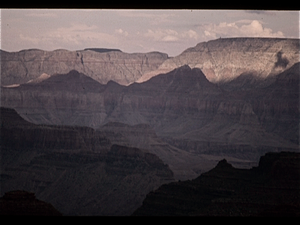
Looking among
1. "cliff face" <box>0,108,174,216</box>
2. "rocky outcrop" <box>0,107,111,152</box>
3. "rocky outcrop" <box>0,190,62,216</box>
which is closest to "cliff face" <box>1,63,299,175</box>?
"rocky outcrop" <box>0,107,111,152</box>

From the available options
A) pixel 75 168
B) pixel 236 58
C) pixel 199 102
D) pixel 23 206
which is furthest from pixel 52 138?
pixel 236 58

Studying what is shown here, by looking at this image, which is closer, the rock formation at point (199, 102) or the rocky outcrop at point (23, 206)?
the rocky outcrop at point (23, 206)

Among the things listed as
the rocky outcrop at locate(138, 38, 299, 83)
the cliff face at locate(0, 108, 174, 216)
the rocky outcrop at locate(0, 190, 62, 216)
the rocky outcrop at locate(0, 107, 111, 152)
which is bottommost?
the cliff face at locate(0, 108, 174, 216)

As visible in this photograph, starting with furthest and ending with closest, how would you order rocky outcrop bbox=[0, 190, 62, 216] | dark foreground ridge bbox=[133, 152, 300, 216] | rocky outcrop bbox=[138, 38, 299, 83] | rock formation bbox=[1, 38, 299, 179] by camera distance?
rocky outcrop bbox=[138, 38, 299, 83] → rock formation bbox=[1, 38, 299, 179] → dark foreground ridge bbox=[133, 152, 300, 216] → rocky outcrop bbox=[0, 190, 62, 216]

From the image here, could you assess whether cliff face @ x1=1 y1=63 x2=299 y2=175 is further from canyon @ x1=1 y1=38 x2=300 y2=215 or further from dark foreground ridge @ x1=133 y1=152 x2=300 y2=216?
dark foreground ridge @ x1=133 y1=152 x2=300 y2=216

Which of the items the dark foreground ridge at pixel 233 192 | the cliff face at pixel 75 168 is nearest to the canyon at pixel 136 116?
the cliff face at pixel 75 168

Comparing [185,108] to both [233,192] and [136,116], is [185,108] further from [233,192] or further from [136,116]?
[233,192]

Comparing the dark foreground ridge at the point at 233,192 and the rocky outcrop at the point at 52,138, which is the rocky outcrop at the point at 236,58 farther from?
the dark foreground ridge at the point at 233,192
